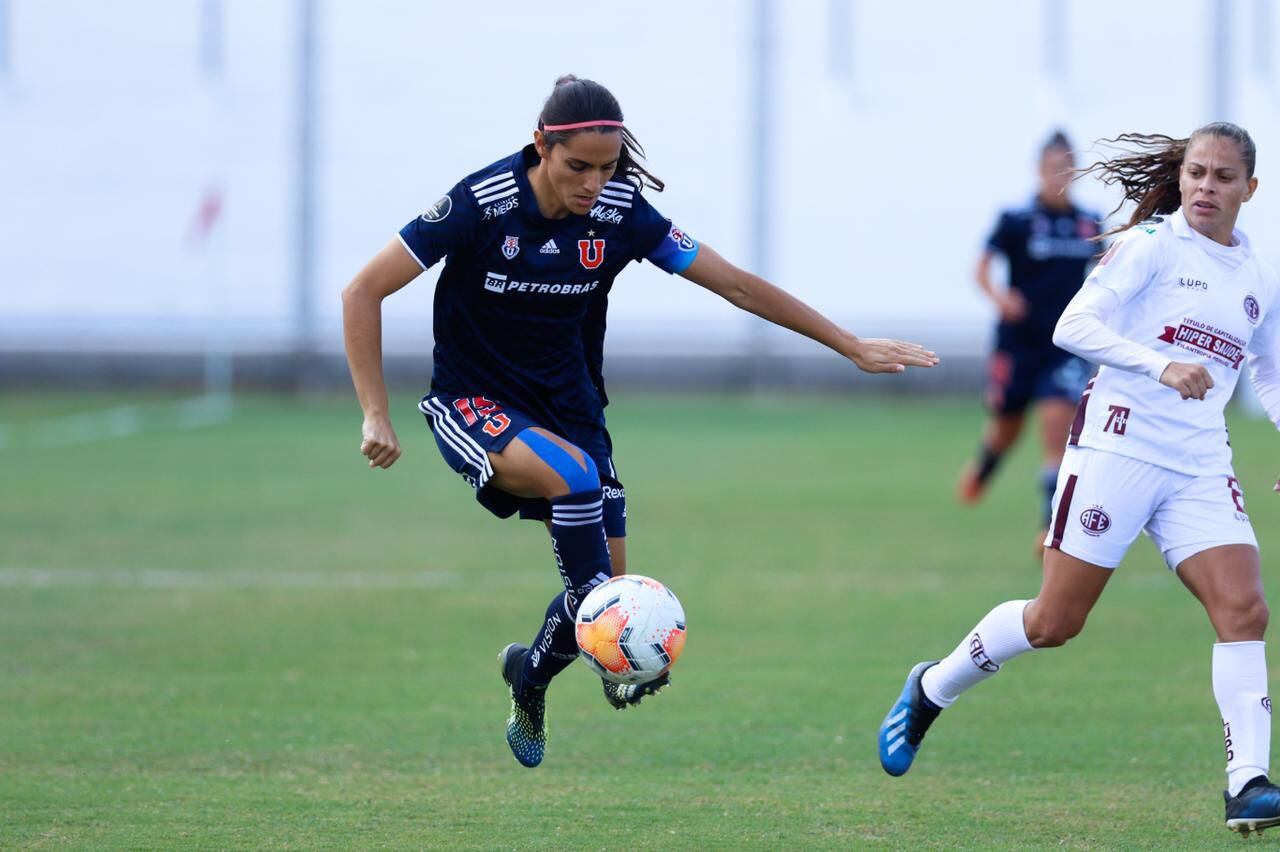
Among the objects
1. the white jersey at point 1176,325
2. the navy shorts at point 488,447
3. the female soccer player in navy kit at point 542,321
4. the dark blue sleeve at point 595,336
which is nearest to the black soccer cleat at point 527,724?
the female soccer player in navy kit at point 542,321

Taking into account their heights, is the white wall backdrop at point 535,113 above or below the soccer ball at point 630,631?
above

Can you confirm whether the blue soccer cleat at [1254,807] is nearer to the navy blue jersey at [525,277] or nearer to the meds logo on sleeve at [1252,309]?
the meds logo on sleeve at [1252,309]

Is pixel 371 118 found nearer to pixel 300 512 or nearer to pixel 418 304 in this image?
pixel 418 304

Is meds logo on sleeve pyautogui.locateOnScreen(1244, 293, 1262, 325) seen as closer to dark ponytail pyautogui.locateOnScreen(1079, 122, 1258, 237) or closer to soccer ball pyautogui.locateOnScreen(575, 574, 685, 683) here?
dark ponytail pyautogui.locateOnScreen(1079, 122, 1258, 237)

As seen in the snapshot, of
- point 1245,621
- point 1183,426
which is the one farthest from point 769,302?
point 1245,621

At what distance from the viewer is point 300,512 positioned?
1389cm

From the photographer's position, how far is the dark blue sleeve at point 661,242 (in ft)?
19.3

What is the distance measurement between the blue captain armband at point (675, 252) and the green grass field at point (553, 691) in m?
1.84

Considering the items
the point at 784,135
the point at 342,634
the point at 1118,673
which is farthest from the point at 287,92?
the point at 1118,673

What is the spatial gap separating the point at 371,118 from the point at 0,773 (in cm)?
2173

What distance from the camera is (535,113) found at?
87.4 feet

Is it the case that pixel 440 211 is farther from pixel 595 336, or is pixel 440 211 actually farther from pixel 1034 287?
pixel 1034 287

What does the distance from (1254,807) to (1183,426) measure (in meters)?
1.20

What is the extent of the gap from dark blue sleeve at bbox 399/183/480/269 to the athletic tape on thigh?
2.23 feet
